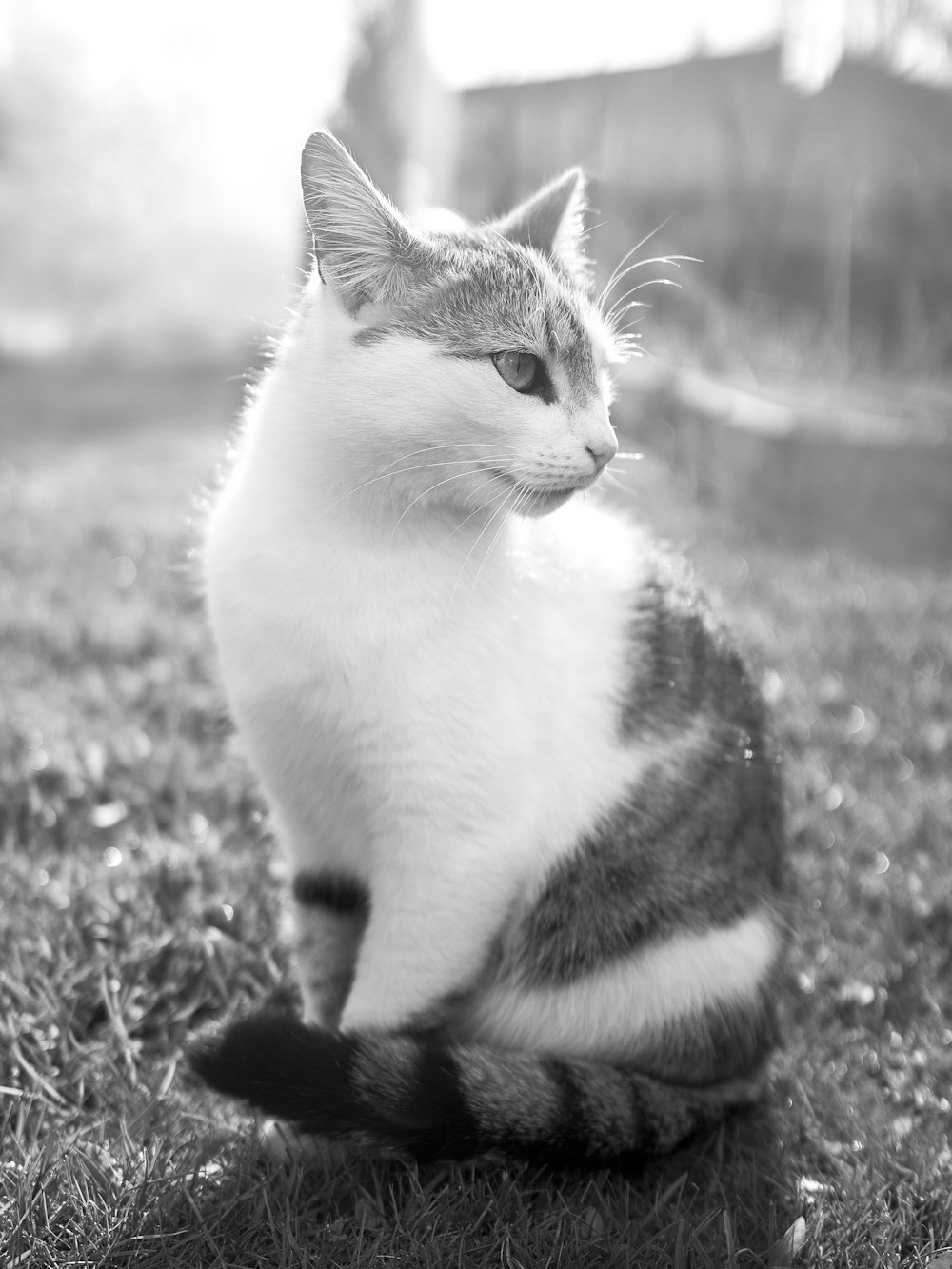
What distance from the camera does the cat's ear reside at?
1.87m

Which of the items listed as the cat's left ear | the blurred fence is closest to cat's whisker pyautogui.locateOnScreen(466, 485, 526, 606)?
the cat's left ear

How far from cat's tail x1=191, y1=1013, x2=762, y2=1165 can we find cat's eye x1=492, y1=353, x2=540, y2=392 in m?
1.15

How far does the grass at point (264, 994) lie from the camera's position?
1.71 meters

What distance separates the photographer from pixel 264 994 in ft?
7.76

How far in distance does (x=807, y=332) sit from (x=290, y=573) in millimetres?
8118

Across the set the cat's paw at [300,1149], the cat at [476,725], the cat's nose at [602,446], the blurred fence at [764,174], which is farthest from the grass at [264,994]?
the blurred fence at [764,174]

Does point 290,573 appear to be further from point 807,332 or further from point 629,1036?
point 807,332

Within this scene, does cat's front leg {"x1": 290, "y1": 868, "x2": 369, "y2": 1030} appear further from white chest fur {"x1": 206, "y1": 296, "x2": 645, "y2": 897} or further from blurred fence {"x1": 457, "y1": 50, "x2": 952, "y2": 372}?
blurred fence {"x1": 457, "y1": 50, "x2": 952, "y2": 372}

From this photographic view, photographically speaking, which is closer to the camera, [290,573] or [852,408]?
[290,573]

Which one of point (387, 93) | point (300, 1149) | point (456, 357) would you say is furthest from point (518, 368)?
point (387, 93)

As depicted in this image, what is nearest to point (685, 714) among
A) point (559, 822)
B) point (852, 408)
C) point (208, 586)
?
point (559, 822)

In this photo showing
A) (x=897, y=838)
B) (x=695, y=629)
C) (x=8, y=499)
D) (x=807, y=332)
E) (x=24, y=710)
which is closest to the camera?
(x=695, y=629)

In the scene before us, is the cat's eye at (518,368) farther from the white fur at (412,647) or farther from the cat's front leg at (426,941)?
the cat's front leg at (426,941)

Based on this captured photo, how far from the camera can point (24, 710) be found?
3.41 meters
